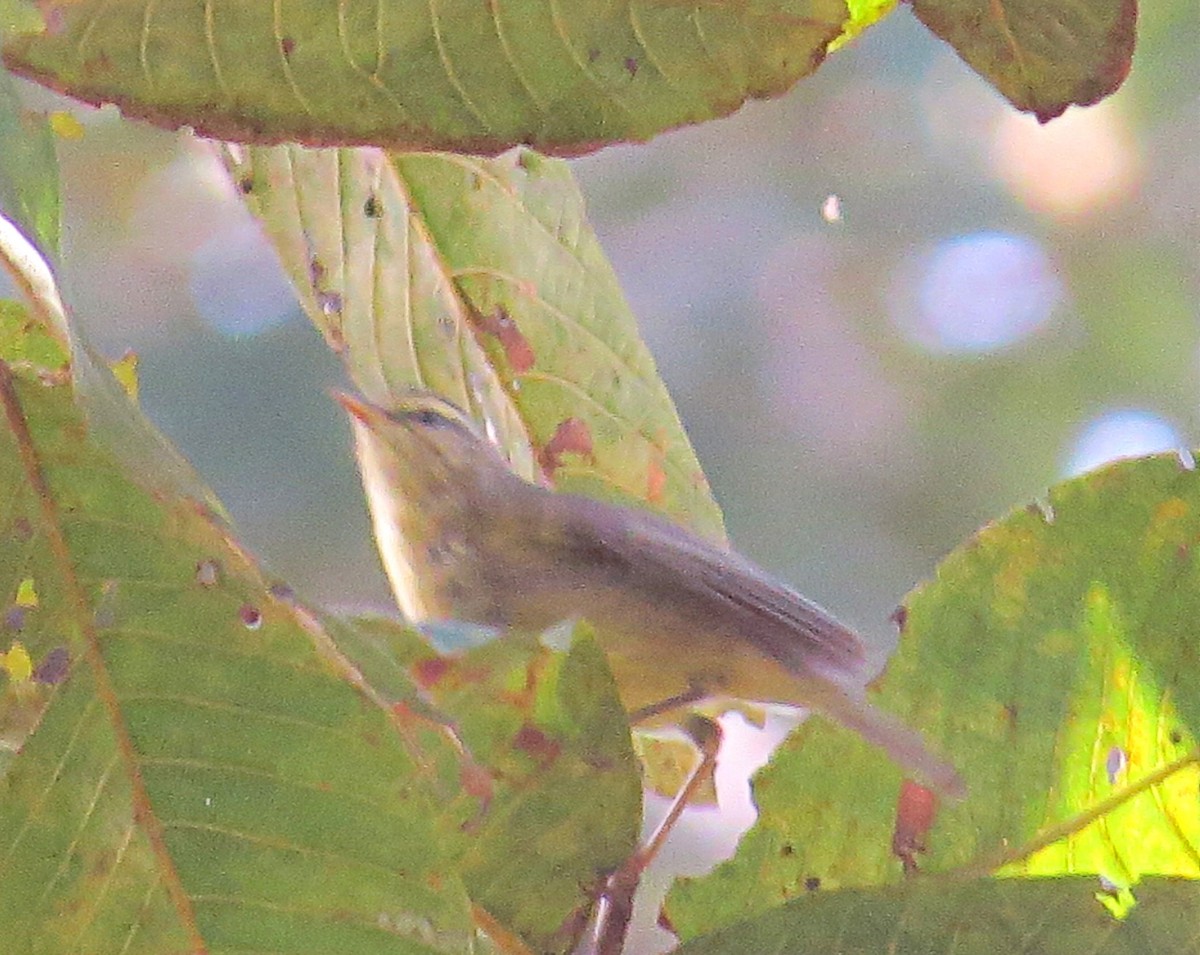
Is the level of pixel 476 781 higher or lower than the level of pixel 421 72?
lower

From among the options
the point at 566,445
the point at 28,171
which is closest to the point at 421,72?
the point at 28,171

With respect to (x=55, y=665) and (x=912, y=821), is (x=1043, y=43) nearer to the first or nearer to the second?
(x=912, y=821)

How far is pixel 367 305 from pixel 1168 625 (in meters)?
0.82

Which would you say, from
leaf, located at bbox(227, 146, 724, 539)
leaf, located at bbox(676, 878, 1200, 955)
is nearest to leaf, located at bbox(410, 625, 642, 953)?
leaf, located at bbox(676, 878, 1200, 955)

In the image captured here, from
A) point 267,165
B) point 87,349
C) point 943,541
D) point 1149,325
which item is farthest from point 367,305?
point 1149,325

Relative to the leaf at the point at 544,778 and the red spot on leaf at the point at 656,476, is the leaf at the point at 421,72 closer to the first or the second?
the leaf at the point at 544,778

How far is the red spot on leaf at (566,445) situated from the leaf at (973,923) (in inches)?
30.6

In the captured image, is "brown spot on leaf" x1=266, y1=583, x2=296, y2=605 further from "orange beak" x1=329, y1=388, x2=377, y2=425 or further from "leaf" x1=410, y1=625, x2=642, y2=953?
"orange beak" x1=329, y1=388, x2=377, y2=425

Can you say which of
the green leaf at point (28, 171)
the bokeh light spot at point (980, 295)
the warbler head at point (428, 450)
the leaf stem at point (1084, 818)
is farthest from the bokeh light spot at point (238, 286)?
the leaf stem at point (1084, 818)

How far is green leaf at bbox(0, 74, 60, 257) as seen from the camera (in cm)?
90

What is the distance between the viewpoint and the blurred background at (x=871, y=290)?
4668mm

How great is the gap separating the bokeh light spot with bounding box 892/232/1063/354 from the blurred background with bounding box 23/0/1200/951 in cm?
1

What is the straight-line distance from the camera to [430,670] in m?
1.02

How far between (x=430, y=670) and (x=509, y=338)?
2.11 ft
